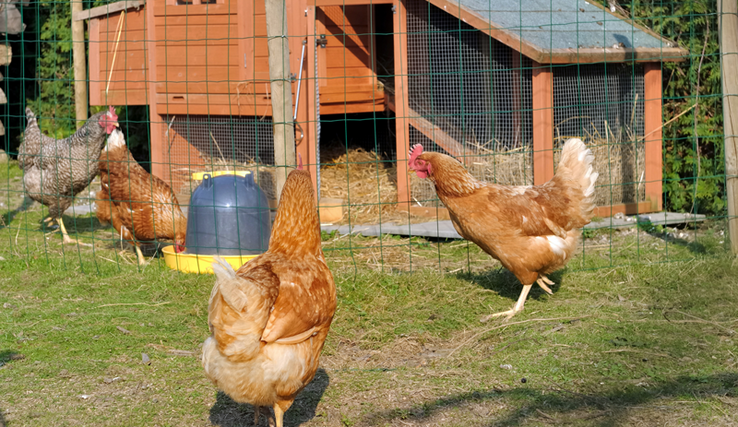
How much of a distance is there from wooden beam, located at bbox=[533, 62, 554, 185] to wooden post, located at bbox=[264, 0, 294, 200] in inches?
98.9

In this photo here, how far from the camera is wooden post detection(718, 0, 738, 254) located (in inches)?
195

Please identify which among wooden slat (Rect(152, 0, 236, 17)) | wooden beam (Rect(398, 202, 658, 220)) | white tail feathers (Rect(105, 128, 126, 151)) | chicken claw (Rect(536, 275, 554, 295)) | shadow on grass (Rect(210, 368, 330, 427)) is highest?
wooden slat (Rect(152, 0, 236, 17))

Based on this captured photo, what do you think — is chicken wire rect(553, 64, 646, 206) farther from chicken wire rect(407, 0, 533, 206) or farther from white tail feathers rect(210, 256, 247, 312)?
white tail feathers rect(210, 256, 247, 312)

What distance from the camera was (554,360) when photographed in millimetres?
3543

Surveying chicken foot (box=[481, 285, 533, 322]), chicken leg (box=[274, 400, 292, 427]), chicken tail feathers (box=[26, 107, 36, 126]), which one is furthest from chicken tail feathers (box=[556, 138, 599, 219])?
chicken tail feathers (box=[26, 107, 36, 126])

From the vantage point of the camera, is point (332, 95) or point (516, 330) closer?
point (516, 330)

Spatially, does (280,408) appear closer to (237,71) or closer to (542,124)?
(542,124)

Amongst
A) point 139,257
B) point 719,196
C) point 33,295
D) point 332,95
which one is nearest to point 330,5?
point 332,95

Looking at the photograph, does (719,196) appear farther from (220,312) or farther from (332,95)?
(220,312)

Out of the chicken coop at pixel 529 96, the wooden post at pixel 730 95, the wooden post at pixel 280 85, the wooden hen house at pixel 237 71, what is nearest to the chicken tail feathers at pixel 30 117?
the wooden hen house at pixel 237 71

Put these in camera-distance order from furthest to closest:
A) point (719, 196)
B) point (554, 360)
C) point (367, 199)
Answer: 1. point (367, 199)
2. point (719, 196)
3. point (554, 360)

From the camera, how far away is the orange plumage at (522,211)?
430cm

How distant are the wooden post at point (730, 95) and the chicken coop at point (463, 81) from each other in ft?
3.03

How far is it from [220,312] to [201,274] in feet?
9.36
